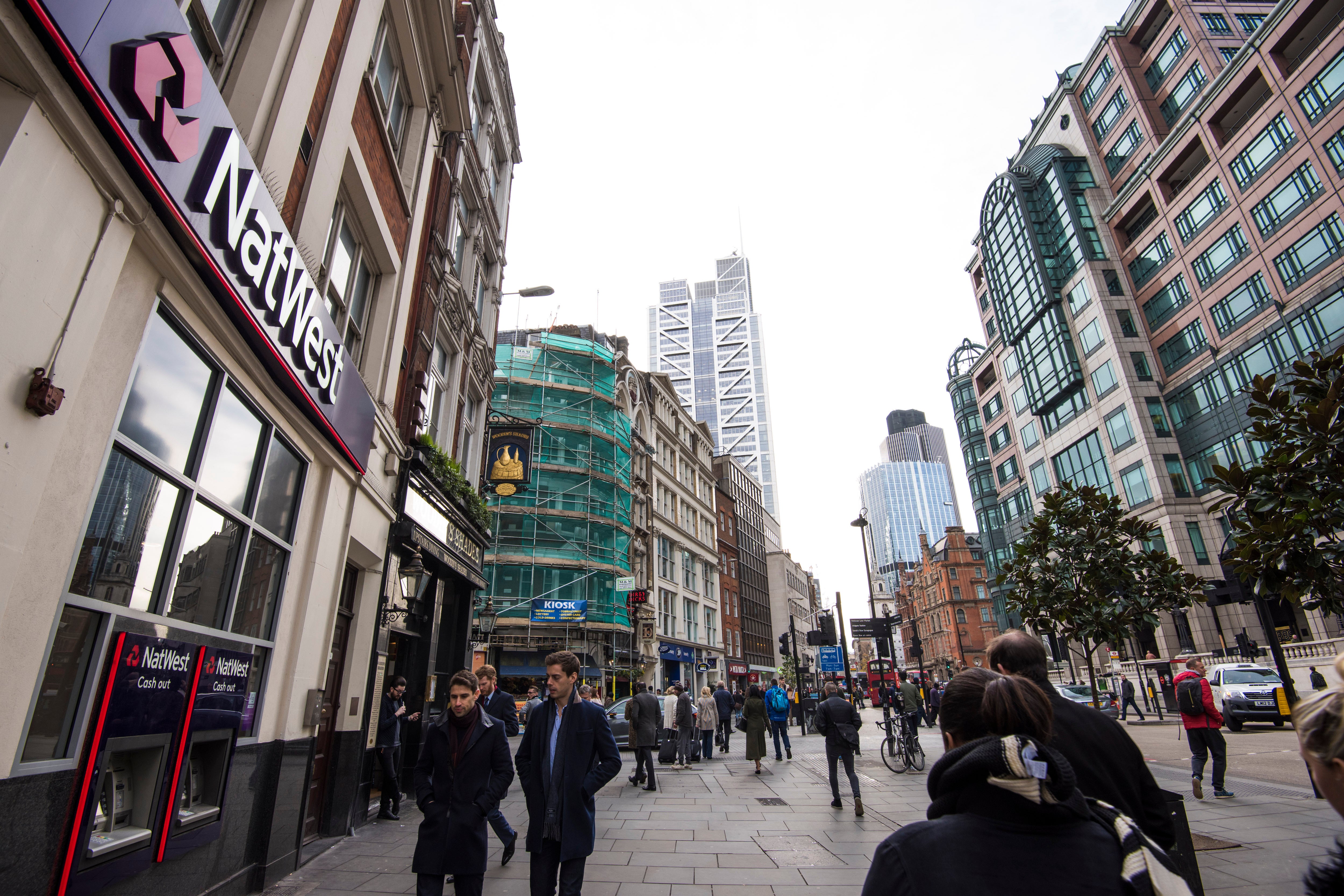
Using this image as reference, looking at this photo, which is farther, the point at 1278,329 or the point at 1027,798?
the point at 1278,329

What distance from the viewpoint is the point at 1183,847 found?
13.1 feet

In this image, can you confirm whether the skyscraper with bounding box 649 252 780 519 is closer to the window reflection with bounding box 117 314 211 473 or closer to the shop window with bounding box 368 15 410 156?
the shop window with bounding box 368 15 410 156

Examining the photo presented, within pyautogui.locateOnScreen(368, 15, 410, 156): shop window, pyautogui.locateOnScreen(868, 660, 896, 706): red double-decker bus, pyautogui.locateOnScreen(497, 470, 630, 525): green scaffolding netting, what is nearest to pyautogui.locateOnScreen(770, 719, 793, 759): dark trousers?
pyautogui.locateOnScreen(868, 660, 896, 706): red double-decker bus

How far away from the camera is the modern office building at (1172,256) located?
2753 cm

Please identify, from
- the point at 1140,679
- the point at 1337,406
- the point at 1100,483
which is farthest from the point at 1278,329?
the point at 1337,406

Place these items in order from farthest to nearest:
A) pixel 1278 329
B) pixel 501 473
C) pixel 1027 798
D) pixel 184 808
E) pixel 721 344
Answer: pixel 721 344 → pixel 1278 329 → pixel 501 473 → pixel 184 808 → pixel 1027 798

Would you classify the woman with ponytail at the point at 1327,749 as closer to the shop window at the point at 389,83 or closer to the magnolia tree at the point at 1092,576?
the magnolia tree at the point at 1092,576

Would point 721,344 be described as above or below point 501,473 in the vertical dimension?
above

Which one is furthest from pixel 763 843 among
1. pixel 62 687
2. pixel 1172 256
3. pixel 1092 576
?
pixel 1172 256

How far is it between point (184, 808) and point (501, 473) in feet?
37.1

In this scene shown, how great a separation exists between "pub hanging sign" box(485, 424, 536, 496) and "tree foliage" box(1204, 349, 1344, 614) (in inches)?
507

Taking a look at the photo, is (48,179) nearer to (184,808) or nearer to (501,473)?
(184,808)

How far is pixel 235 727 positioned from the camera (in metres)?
5.12

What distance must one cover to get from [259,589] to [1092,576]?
39.5ft
